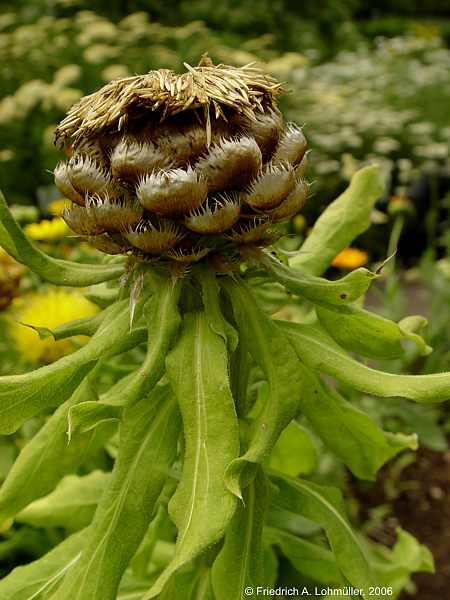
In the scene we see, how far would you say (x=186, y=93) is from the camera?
978mm

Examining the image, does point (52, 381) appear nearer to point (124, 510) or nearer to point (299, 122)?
point (124, 510)

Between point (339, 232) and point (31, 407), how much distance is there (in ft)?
2.40

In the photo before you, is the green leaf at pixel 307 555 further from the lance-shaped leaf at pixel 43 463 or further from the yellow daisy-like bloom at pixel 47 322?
the yellow daisy-like bloom at pixel 47 322

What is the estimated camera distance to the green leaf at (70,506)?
1.65 metres

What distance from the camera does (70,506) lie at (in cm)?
165

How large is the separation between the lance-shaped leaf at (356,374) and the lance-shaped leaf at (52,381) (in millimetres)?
302

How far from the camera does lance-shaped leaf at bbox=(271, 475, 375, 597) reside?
1.28m

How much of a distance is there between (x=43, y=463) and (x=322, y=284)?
1.93 ft

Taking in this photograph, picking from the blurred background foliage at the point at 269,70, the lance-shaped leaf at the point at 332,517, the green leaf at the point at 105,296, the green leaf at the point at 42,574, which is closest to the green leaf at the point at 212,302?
the green leaf at the point at 105,296

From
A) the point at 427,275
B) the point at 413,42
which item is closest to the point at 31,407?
the point at 427,275

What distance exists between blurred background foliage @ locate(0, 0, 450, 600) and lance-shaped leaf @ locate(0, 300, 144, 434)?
0.76 ft

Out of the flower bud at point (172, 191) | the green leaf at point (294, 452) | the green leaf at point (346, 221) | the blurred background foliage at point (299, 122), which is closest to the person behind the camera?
the flower bud at point (172, 191)

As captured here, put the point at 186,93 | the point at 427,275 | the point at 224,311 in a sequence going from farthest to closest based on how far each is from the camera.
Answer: the point at 427,275 < the point at 224,311 < the point at 186,93

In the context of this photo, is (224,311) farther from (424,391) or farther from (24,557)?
(24,557)
